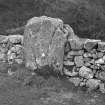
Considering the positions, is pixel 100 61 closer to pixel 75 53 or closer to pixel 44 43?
pixel 75 53

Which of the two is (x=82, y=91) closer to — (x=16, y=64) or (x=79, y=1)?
(x=16, y=64)

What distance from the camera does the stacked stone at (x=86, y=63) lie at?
693 centimetres

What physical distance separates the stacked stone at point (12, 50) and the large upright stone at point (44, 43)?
33.1 inches

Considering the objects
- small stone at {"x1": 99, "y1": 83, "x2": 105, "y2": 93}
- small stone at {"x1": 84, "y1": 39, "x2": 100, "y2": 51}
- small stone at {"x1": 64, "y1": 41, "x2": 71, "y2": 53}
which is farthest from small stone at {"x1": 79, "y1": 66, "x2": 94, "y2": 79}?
small stone at {"x1": 64, "y1": 41, "x2": 71, "y2": 53}

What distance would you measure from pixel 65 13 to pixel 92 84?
8.21 meters

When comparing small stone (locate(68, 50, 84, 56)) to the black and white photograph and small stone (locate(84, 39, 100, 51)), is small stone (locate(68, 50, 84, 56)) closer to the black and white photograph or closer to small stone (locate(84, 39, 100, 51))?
the black and white photograph

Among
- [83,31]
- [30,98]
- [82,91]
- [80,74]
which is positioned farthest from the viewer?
[83,31]

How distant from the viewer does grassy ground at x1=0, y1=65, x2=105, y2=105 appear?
6.11 metres

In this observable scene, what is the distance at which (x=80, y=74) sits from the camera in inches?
282

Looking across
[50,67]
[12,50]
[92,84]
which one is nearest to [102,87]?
[92,84]

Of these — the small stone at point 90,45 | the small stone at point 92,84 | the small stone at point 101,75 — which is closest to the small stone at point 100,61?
the small stone at point 101,75

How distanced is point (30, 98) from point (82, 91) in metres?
1.47

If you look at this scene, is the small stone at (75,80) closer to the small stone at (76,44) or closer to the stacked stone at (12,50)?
the small stone at (76,44)

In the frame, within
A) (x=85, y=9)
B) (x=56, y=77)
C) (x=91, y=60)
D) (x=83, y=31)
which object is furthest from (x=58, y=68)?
(x=85, y=9)
